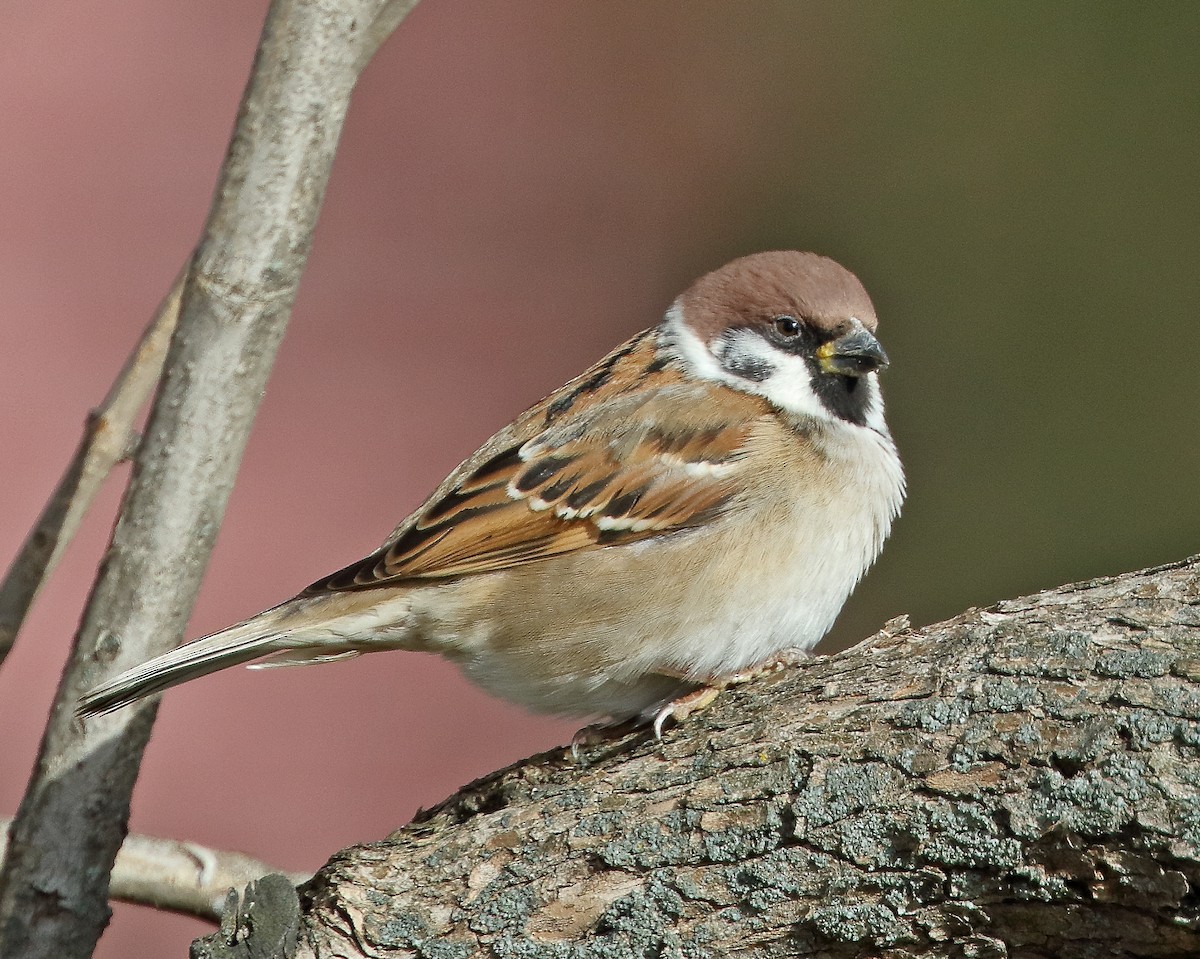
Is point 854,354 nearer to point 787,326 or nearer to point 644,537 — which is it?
point 787,326

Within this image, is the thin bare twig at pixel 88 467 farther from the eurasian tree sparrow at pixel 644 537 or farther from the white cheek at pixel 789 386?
the white cheek at pixel 789 386

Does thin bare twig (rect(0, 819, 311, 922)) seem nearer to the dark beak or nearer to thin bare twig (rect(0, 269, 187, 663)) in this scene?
thin bare twig (rect(0, 269, 187, 663))

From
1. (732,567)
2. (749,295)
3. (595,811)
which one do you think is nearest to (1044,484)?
(749,295)

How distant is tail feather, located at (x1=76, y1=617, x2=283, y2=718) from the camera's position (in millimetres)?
2043

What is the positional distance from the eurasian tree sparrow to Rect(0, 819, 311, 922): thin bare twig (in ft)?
1.16

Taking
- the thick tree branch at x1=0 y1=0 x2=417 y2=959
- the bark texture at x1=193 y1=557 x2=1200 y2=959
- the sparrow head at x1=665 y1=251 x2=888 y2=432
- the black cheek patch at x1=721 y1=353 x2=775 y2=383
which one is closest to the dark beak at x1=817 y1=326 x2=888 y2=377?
the sparrow head at x1=665 y1=251 x2=888 y2=432

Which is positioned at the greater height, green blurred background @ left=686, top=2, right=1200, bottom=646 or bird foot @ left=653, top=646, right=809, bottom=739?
green blurred background @ left=686, top=2, right=1200, bottom=646

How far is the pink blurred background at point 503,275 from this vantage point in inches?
159

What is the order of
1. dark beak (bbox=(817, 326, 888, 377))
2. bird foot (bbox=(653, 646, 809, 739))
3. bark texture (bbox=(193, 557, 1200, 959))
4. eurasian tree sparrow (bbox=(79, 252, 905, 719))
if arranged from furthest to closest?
dark beak (bbox=(817, 326, 888, 377)) < eurasian tree sparrow (bbox=(79, 252, 905, 719)) < bird foot (bbox=(653, 646, 809, 739)) < bark texture (bbox=(193, 557, 1200, 959))

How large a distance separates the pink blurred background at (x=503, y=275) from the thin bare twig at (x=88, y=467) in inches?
58.8

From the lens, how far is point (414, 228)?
4812 mm

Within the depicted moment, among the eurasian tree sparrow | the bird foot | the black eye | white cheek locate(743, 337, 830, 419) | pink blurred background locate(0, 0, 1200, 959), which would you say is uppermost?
pink blurred background locate(0, 0, 1200, 959)

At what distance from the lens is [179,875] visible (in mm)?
2443

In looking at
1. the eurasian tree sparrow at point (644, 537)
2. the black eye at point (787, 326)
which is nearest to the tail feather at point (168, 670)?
the eurasian tree sparrow at point (644, 537)
